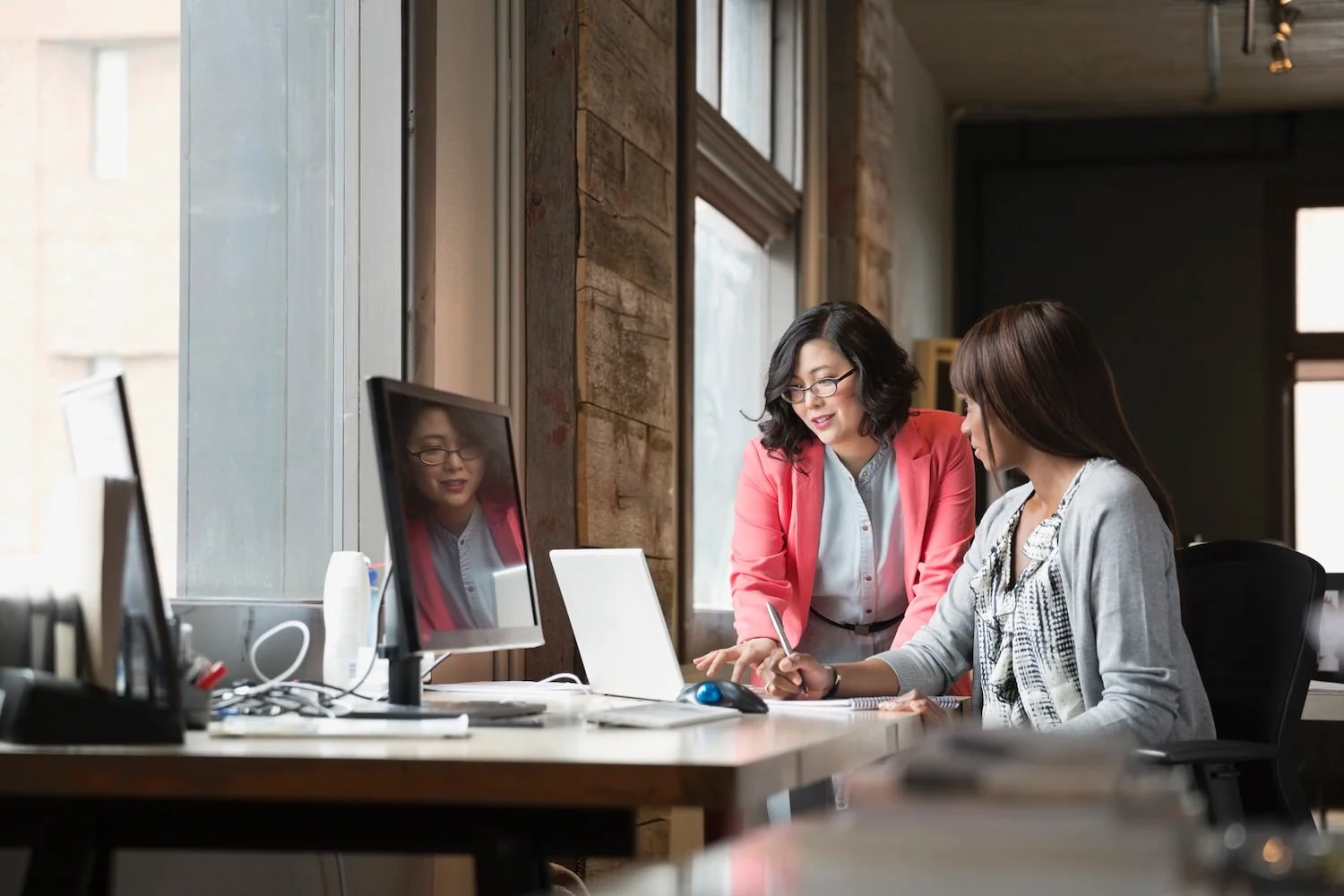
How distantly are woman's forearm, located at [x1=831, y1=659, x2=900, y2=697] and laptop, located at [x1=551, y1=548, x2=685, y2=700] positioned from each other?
0.30 m

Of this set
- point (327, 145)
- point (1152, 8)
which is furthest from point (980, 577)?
point (1152, 8)

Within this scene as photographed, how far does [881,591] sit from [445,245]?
3.58ft

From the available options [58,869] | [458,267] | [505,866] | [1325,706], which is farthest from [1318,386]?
[58,869]

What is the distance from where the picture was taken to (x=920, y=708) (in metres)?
2.27

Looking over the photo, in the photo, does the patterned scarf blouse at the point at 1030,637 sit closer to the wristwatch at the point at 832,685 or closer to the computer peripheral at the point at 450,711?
the wristwatch at the point at 832,685

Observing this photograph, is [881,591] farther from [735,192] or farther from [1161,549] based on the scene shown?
[735,192]

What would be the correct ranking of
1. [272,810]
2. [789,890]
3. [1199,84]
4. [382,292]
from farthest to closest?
[1199,84] < [382,292] < [272,810] < [789,890]

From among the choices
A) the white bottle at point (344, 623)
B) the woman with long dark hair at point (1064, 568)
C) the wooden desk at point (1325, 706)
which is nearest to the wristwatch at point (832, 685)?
the woman with long dark hair at point (1064, 568)

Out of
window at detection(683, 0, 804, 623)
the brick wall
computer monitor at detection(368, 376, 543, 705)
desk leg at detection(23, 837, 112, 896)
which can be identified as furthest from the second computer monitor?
window at detection(683, 0, 804, 623)

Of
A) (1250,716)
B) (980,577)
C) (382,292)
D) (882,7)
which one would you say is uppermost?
(882,7)

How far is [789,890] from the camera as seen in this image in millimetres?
480

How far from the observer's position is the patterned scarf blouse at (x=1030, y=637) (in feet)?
7.42

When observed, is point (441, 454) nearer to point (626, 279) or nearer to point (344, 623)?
point (344, 623)

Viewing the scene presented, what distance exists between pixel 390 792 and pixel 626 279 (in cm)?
213
